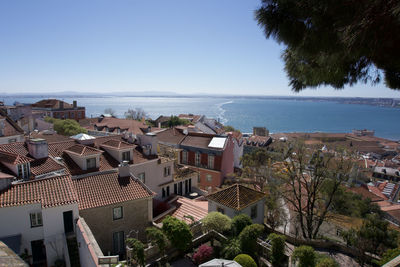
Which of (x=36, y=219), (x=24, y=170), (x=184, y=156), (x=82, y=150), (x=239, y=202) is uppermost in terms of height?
(x=82, y=150)

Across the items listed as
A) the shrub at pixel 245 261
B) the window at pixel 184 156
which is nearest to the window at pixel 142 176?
the window at pixel 184 156

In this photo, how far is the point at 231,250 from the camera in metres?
13.0

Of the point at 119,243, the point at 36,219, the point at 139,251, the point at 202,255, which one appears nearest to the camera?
the point at 139,251

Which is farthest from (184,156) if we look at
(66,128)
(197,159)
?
(66,128)

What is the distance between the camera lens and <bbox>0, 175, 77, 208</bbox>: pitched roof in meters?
13.1

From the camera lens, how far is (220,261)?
1024 centimetres

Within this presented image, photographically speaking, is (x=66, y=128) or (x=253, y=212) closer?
(x=253, y=212)

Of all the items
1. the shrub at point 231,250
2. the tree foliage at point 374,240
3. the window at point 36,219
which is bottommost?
the tree foliage at point 374,240

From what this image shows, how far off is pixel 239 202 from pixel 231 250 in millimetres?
4784

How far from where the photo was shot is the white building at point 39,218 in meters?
12.9

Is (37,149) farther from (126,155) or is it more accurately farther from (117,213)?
(117,213)

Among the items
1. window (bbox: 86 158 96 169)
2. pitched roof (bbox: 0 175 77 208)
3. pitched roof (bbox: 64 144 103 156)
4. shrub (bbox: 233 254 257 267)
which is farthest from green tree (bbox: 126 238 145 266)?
pitched roof (bbox: 64 144 103 156)

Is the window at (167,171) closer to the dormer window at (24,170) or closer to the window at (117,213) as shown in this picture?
the window at (117,213)

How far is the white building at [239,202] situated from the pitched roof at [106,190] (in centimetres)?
461
